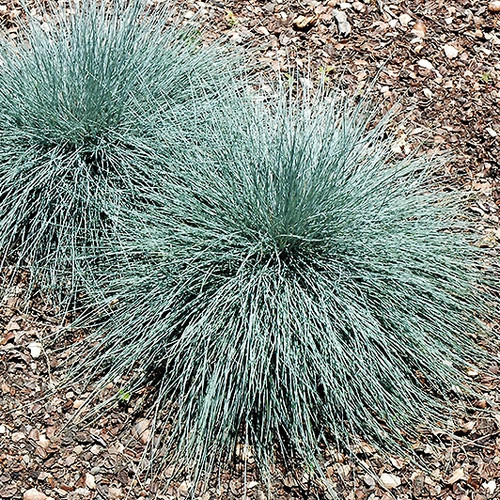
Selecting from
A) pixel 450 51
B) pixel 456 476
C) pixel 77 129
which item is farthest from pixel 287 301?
pixel 450 51

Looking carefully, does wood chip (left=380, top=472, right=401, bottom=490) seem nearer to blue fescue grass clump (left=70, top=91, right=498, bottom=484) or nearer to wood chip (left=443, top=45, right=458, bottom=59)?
blue fescue grass clump (left=70, top=91, right=498, bottom=484)

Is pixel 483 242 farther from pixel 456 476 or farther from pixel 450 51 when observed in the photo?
pixel 450 51

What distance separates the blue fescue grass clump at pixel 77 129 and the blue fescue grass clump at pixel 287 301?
0.24 meters

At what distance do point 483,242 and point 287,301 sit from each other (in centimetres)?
107

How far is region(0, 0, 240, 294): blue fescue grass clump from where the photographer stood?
127 inches

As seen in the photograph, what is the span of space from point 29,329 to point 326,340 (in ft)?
4.12

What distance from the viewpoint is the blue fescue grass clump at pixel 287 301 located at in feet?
8.87

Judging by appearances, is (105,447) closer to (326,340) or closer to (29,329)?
(29,329)

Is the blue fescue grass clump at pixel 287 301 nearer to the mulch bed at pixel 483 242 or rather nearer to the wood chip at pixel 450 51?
the mulch bed at pixel 483 242

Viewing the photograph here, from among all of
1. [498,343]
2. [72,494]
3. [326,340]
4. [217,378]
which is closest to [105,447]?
[72,494]

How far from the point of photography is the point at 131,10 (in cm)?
363

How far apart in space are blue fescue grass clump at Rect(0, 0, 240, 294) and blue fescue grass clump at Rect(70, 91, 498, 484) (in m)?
0.24

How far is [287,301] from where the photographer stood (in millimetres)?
2715

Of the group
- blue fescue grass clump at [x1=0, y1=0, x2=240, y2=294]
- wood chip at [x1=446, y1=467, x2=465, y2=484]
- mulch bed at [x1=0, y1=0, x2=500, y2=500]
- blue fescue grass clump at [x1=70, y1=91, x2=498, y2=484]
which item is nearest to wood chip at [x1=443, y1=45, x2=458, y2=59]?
mulch bed at [x1=0, y1=0, x2=500, y2=500]
